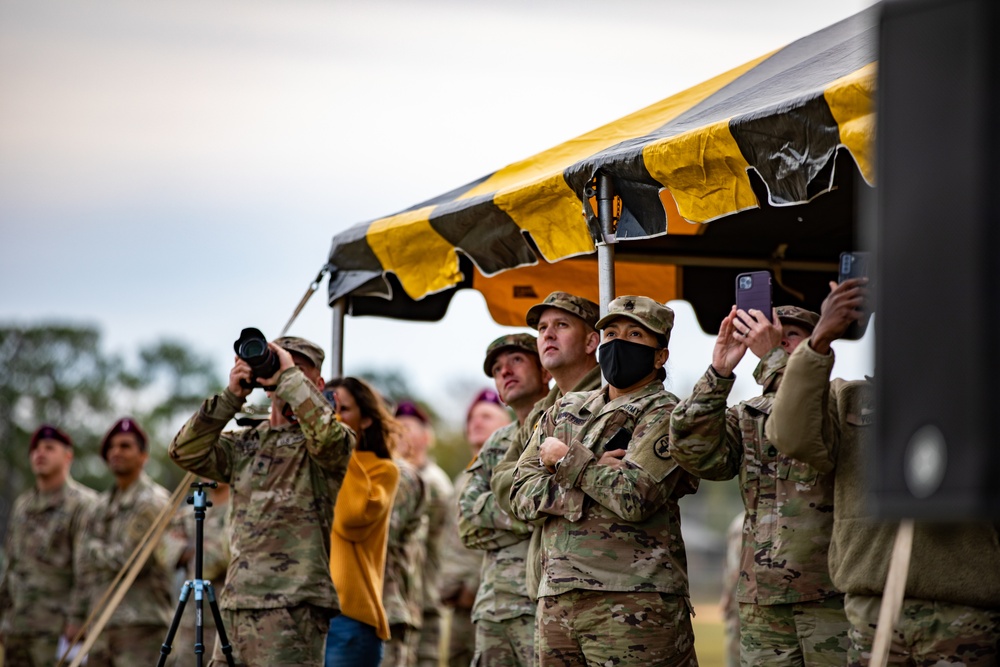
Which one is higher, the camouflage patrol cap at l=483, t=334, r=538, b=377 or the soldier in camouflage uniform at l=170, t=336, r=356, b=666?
the camouflage patrol cap at l=483, t=334, r=538, b=377

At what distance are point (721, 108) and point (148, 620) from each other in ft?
18.7

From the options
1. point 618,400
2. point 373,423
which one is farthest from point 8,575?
point 618,400

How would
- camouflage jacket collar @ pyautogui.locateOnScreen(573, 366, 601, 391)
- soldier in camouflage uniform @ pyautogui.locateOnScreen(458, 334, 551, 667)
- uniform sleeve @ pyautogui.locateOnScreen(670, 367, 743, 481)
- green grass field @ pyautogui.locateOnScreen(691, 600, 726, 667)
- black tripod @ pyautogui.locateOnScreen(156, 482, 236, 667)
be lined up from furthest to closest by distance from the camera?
1. green grass field @ pyautogui.locateOnScreen(691, 600, 726, 667)
2. soldier in camouflage uniform @ pyautogui.locateOnScreen(458, 334, 551, 667)
3. black tripod @ pyautogui.locateOnScreen(156, 482, 236, 667)
4. camouflage jacket collar @ pyautogui.locateOnScreen(573, 366, 601, 391)
5. uniform sleeve @ pyautogui.locateOnScreen(670, 367, 743, 481)

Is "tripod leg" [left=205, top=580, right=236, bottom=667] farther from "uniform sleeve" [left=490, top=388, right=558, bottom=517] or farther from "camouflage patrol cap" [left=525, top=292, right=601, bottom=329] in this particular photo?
"camouflage patrol cap" [left=525, top=292, right=601, bottom=329]

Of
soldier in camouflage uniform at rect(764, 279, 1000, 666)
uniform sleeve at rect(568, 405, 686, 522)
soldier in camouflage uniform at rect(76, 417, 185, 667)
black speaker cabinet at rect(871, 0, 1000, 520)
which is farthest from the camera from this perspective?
soldier in camouflage uniform at rect(76, 417, 185, 667)

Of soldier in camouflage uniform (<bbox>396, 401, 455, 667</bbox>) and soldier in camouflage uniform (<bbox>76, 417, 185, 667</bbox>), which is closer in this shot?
soldier in camouflage uniform (<bbox>76, 417, 185, 667</bbox>)

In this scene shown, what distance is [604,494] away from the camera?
4.59m

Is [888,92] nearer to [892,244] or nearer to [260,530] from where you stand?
[892,244]

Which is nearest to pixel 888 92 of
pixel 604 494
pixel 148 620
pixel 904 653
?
pixel 904 653

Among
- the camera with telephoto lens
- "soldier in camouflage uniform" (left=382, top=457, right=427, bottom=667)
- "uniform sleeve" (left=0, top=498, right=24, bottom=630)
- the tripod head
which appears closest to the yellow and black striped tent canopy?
"soldier in camouflage uniform" (left=382, top=457, right=427, bottom=667)

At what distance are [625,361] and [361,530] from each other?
2240 mm

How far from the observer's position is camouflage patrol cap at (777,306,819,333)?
15.9 ft

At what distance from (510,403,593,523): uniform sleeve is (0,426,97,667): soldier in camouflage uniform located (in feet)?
18.7

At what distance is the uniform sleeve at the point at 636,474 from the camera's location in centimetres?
455
